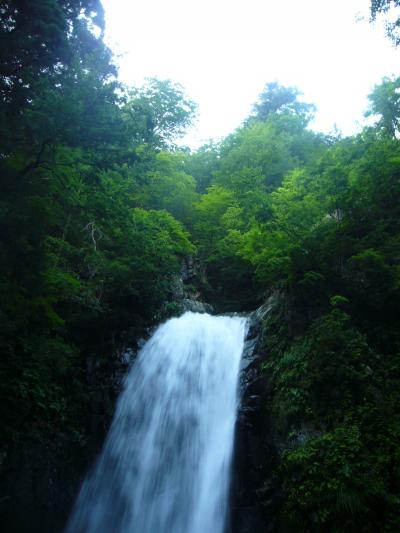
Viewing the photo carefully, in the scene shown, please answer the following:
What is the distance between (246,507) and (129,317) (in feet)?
21.0

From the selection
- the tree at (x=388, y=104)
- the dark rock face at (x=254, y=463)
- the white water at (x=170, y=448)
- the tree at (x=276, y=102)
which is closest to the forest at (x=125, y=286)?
the dark rock face at (x=254, y=463)

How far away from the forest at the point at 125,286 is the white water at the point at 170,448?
623 millimetres

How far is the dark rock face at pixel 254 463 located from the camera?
23.1 feet

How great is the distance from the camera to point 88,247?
10.9 metres

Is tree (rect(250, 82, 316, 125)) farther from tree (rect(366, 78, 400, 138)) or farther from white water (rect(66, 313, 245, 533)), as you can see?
white water (rect(66, 313, 245, 533))

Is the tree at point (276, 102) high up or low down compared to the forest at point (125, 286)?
up

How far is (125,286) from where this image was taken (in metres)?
11.4

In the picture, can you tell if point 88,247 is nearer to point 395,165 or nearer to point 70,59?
point 70,59

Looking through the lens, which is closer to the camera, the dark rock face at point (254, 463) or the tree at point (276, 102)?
the dark rock face at point (254, 463)

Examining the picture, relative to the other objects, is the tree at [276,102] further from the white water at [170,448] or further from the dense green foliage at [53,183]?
the white water at [170,448]

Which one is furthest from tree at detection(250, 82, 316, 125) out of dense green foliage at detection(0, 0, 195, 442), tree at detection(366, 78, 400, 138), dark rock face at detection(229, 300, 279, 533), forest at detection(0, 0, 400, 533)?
dark rock face at detection(229, 300, 279, 533)

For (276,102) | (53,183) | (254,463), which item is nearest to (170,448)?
(254,463)

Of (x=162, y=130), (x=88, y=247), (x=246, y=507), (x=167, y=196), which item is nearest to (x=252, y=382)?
(x=246, y=507)

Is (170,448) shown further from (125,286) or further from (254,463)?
(125,286)
